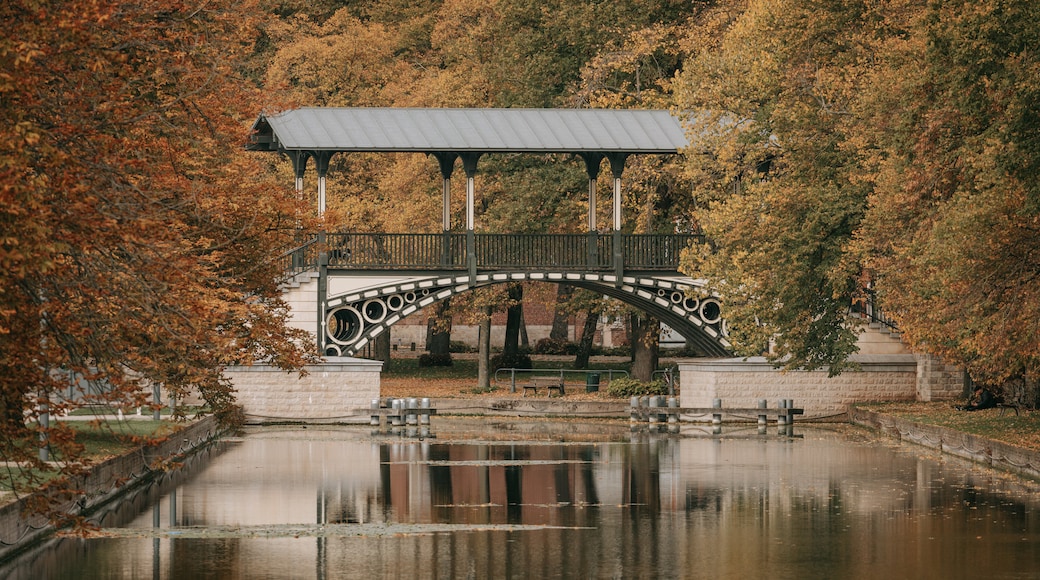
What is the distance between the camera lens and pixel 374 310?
4341 cm

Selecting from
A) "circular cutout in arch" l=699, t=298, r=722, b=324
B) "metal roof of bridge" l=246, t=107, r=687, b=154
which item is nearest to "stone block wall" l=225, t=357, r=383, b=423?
"metal roof of bridge" l=246, t=107, r=687, b=154

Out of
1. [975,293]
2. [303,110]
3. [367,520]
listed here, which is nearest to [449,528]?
[367,520]

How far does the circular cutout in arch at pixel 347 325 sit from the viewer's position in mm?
43031

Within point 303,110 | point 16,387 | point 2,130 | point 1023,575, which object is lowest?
point 1023,575

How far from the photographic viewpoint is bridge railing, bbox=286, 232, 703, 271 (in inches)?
1716

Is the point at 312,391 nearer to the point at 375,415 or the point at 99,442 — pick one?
the point at 375,415

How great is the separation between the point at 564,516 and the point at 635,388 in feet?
85.4

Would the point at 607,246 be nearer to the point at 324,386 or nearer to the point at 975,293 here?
the point at 324,386

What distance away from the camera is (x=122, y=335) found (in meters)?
15.7

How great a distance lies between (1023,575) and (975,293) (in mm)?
11230

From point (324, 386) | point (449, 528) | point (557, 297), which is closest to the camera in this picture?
point (449, 528)

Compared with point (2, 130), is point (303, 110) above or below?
above

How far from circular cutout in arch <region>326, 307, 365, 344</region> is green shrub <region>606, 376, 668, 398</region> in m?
7.85

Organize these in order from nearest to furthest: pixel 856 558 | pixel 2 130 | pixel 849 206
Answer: pixel 2 130 → pixel 856 558 → pixel 849 206
